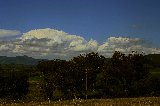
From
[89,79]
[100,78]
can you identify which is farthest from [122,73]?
[89,79]

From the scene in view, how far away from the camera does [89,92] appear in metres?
121

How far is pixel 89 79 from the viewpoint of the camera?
121m

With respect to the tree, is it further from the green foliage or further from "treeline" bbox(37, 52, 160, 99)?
the green foliage

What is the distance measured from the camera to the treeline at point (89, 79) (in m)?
116

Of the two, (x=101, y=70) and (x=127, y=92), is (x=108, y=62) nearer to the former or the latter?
(x=101, y=70)

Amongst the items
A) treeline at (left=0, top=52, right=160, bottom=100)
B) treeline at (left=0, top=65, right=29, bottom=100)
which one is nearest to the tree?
treeline at (left=0, top=52, right=160, bottom=100)

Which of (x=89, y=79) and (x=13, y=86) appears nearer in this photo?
(x=13, y=86)

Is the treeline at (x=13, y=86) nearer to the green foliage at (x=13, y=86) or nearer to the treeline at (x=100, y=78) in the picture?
the green foliage at (x=13, y=86)

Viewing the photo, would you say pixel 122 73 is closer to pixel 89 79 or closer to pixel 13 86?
pixel 89 79

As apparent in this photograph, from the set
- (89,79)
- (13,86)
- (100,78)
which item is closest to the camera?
(13,86)

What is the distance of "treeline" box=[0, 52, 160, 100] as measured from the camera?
4555 inches

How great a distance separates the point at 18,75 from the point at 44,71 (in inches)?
760

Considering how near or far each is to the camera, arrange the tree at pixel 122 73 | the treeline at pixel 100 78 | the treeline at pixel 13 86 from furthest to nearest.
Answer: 1. the tree at pixel 122 73
2. the treeline at pixel 100 78
3. the treeline at pixel 13 86

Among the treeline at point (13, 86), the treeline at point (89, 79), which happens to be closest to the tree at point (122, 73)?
the treeline at point (89, 79)
